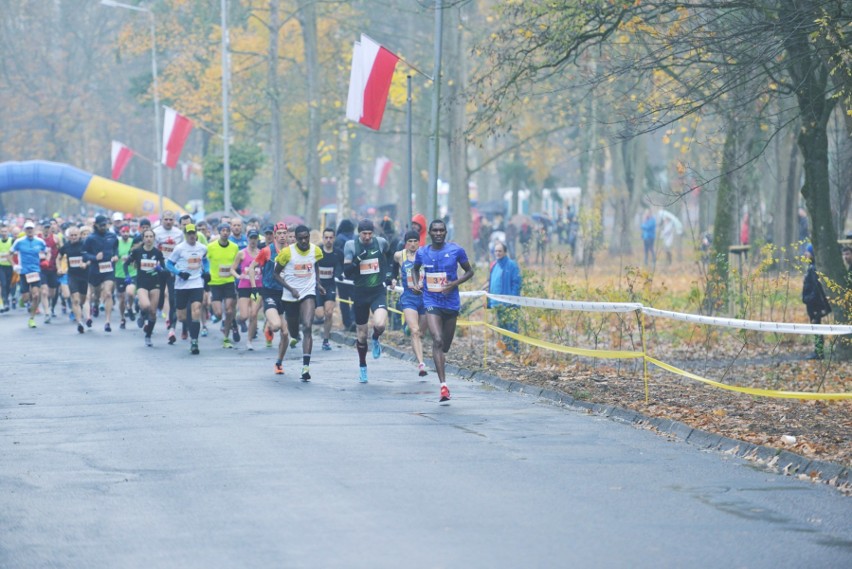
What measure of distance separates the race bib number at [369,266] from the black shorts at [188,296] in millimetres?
4487

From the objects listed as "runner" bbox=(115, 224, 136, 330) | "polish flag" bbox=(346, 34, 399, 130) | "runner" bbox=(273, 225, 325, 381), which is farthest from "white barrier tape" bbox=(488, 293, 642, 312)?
"runner" bbox=(115, 224, 136, 330)

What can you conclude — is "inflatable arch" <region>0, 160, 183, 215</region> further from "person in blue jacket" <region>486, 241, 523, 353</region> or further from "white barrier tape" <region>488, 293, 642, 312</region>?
"white barrier tape" <region>488, 293, 642, 312</region>

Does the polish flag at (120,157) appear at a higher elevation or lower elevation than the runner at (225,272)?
higher

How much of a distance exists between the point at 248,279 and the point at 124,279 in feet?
19.2

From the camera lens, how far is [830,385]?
1642 centimetres

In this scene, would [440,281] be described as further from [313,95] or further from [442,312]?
[313,95]

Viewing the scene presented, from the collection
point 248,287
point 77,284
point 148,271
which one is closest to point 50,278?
point 77,284

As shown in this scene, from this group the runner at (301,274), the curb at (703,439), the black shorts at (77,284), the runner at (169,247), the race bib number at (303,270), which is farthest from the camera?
the black shorts at (77,284)

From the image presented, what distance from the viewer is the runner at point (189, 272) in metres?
21.9

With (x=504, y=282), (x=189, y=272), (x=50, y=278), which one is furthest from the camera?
(x=50, y=278)

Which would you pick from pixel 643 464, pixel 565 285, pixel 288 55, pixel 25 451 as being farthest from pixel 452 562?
pixel 288 55

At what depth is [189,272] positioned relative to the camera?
22.0 metres

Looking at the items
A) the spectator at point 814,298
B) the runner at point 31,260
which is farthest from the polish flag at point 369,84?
the spectator at point 814,298

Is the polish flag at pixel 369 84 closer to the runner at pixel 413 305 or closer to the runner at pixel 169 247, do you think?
the runner at pixel 169 247
